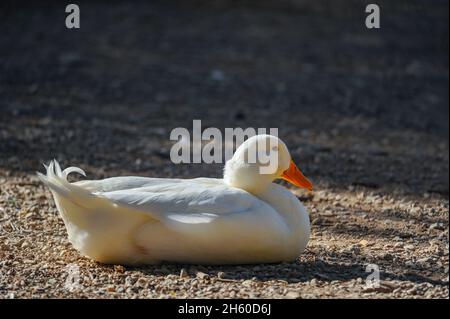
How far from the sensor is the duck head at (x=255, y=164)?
18.6ft

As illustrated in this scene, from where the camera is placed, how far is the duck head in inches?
223

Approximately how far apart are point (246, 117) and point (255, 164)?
5215mm

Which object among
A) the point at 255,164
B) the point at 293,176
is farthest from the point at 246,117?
the point at 255,164

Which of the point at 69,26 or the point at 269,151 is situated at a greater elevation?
the point at 69,26

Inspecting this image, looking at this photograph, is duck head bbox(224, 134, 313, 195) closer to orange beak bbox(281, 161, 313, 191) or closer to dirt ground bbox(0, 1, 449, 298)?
orange beak bbox(281, 161, 313, 191)

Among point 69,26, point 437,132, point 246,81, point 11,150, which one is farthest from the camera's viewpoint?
point 69,26

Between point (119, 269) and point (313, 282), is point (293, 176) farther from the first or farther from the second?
point (119, 269)

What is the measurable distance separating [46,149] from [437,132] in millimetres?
4854

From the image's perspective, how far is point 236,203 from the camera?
546cm

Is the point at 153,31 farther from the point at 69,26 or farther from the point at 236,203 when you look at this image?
the point at 236,203

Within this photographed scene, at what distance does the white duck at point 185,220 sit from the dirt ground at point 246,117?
4.8 inches

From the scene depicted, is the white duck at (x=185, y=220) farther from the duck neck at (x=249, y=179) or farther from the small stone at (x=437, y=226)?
the small stone at (x=437, y=226)

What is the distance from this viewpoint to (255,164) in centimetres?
568
